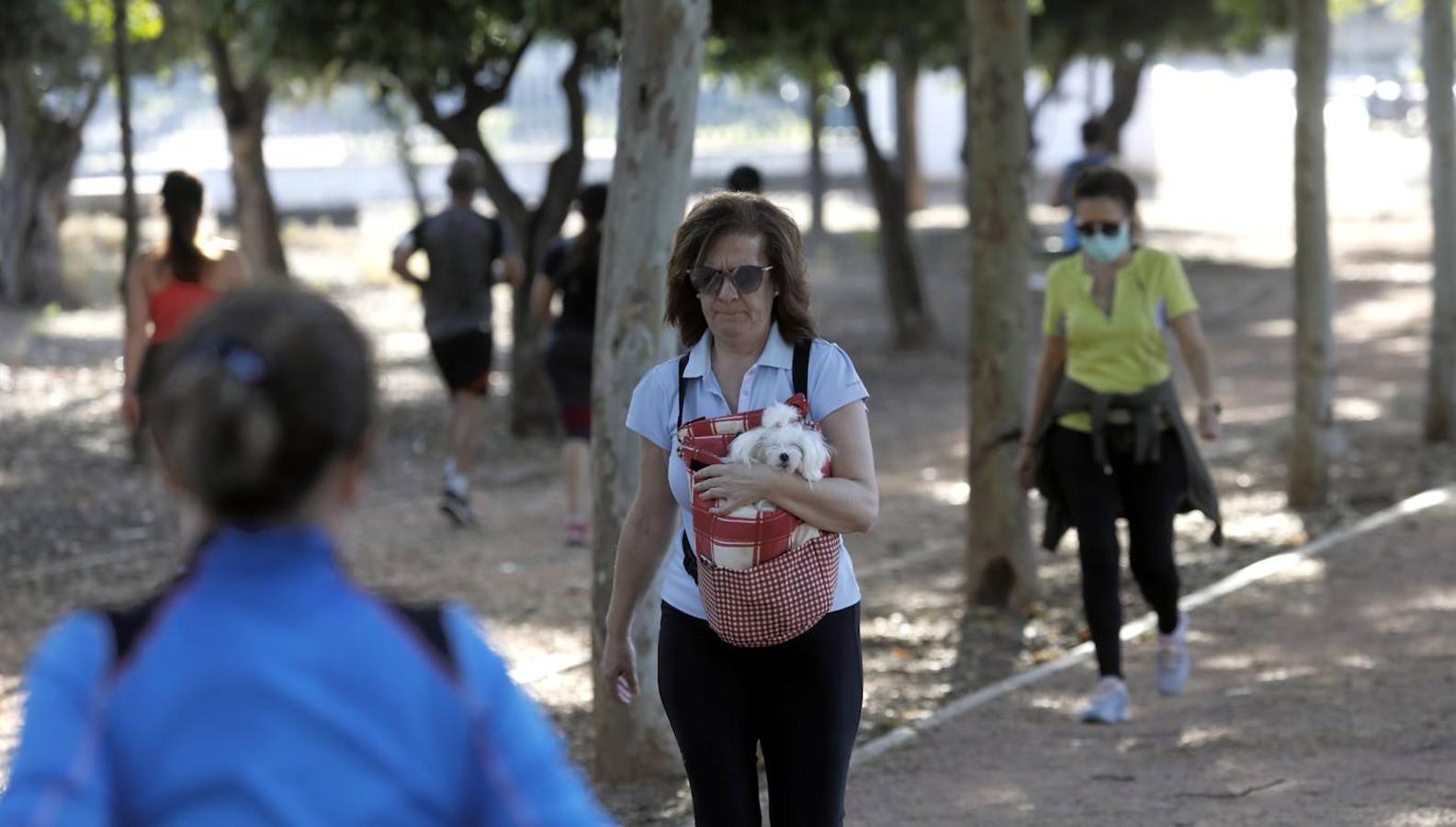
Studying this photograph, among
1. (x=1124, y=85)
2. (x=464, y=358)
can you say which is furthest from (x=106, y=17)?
(x=1124, y=85)

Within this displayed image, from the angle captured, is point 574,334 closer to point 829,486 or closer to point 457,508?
point 457,508

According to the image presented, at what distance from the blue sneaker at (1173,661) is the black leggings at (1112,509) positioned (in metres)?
0.31

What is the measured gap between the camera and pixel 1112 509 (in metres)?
6.67

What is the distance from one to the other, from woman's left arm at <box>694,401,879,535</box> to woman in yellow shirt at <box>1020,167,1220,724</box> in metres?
2.86

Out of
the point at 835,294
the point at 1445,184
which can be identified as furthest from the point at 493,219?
the point at 835,294

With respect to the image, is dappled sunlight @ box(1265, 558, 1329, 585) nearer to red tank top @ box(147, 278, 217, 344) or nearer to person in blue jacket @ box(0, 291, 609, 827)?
red tank top @ box(147, 278, 217, 344)

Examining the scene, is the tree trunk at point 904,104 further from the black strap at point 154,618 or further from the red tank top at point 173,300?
the black strap at point 154,618

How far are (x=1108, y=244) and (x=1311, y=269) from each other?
4.94 meters

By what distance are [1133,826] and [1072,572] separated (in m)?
4.22

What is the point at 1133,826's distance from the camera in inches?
222

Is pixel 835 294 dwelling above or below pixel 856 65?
below

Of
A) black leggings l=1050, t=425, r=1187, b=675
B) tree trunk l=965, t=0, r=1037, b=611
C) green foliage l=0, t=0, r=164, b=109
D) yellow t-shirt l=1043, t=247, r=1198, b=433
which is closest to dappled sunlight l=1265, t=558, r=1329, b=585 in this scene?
tree trunk l=965, t=0, r=1037, b=611

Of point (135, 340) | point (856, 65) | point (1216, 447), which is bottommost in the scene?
point (1216, 447)

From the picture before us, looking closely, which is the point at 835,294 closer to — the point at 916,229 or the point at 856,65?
the point at 856,65
